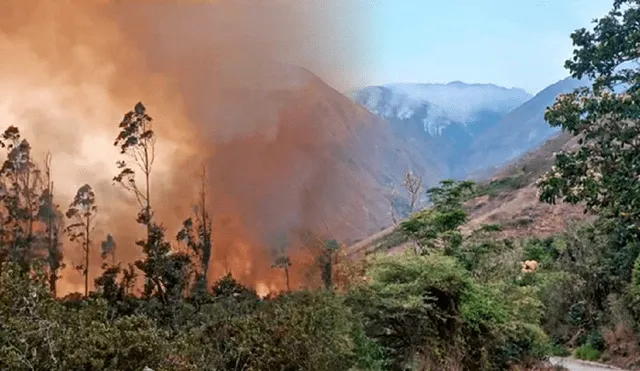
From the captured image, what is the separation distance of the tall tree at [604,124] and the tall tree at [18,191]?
16.5m

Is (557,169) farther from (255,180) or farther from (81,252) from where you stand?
(81,252)

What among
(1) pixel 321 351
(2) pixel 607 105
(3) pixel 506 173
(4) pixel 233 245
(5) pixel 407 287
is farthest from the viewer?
(3) pixel 506 173

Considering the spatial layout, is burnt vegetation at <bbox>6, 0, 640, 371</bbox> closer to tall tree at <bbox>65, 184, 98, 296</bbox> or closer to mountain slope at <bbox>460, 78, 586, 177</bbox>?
tall tree at <bbox>65, 184, 98, 296</bbox>

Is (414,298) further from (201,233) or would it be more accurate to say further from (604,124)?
(201,233)

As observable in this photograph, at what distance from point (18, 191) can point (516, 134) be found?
69.0 metres

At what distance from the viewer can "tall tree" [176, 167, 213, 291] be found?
20.7m

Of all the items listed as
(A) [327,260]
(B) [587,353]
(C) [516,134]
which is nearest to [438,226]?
(A) [327,260]

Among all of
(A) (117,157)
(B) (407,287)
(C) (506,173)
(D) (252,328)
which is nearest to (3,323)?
(D) (252,328)

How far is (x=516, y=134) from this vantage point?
79.1 metres

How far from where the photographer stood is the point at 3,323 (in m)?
5.64

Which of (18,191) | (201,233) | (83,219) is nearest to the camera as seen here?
(18,191)

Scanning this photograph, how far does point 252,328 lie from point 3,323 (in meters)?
3.13

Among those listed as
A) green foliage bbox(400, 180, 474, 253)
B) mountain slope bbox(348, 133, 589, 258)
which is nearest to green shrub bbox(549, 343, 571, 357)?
green foliage bbox(400, 180, 474, 253)

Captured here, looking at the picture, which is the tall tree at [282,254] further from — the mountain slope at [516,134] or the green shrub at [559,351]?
the mountain slope at [516,134]
